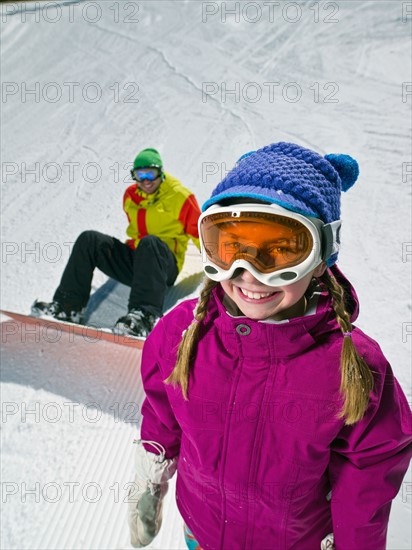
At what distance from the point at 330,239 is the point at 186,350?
0.45m

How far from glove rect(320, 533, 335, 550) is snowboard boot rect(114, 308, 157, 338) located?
1.61 meters

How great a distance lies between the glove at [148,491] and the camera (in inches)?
59.9

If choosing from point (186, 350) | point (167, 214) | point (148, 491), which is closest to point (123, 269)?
point (167, 214)

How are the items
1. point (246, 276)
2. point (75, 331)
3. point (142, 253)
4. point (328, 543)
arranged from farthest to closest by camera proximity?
point (142, 253) → point (75, 331) → point (328, 543) → point (246, 276)

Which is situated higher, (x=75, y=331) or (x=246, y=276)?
(x=246, y=276)

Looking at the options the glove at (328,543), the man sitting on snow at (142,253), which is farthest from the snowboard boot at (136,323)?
the glove at (328,543)

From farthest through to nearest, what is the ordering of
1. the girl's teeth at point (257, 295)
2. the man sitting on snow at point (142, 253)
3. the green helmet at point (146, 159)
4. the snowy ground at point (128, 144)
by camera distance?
1. the green helmet at point (146, 159)
2. the man sitting on snow at point (142, 253)
3. the snowy ground at point (128, 144)
4. the girl's teeth at point (257, 295)

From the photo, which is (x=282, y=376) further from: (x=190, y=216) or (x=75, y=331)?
(x=190, y=216)

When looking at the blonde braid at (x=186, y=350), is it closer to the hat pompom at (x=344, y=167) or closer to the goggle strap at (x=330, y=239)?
the goggle strap at (x=330, y=239)

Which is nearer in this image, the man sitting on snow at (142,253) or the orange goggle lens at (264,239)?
the orange goggle lens at (264,239)

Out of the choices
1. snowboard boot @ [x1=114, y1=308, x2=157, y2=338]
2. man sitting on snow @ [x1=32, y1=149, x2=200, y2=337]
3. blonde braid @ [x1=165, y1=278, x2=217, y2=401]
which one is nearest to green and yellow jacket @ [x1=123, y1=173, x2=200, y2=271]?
man sitting on snow @ [x1=32, y1=149, x2=200, y2=337]

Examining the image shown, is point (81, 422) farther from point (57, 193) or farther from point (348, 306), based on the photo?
point (57, 193)

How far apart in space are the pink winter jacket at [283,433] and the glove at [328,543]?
0.03m

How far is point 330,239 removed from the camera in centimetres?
109
